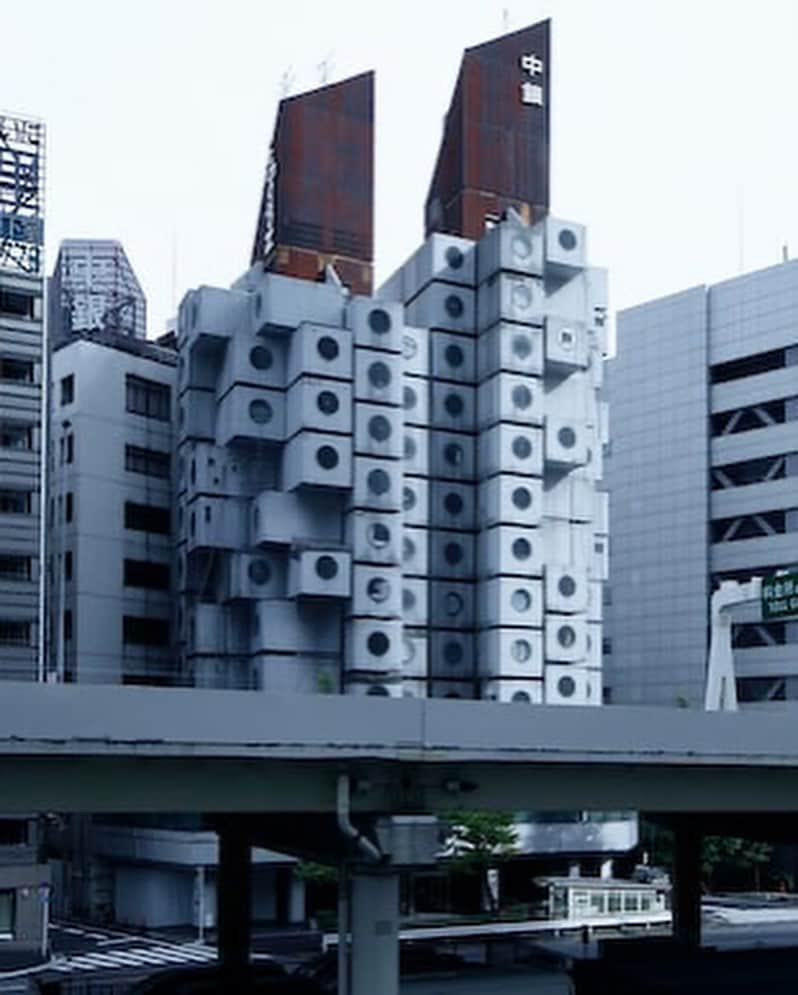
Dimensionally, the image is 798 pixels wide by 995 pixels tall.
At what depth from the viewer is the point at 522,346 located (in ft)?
274

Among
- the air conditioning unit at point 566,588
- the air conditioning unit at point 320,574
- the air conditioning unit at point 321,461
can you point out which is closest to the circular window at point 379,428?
the air conditioning unit at point 321,461

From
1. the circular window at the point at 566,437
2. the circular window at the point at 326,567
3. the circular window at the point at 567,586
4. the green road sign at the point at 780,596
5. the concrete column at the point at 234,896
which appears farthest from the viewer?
the circular window at the point at 566,437

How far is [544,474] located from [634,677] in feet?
96.3

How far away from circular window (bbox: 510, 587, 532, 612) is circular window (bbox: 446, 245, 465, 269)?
20.2 m

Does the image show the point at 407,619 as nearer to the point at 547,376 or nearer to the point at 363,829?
the point at 547,376

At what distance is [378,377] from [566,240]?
15554 millimetres

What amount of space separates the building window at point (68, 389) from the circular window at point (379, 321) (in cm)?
2033

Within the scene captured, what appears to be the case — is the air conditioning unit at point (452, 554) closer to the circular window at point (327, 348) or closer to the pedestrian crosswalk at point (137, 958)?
the circular window at point (327, 348)

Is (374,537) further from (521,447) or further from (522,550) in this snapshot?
(521,447)

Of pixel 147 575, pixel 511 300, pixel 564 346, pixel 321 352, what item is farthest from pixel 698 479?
pixel 147 575

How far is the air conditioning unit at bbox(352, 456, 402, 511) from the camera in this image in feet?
261

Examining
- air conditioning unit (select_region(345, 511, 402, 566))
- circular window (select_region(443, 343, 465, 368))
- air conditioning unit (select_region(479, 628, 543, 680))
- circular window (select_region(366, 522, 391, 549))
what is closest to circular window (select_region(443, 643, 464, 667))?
air conditioning unit (select_region(479, 628, 543, 680))

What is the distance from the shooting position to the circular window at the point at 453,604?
85.1m

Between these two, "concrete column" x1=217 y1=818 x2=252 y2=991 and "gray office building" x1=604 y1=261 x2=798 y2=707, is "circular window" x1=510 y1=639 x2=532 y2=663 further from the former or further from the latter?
"concrete column" x1=217 y1=818 x2=252 y2=991
